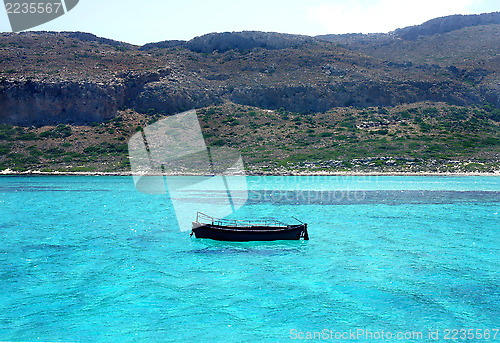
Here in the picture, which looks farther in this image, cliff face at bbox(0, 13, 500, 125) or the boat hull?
cliff face at bbox(0, 13, 500, 125)

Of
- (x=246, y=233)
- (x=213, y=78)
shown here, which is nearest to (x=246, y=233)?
(x=246, y=233)

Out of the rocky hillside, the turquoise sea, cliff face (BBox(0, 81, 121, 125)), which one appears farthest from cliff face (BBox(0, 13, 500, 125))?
the turquoise sea

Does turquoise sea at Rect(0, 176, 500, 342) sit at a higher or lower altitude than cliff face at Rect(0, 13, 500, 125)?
lower

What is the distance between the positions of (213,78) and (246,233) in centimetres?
9667

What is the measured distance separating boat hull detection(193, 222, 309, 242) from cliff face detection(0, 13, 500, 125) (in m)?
82.6

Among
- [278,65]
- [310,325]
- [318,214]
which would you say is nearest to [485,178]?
[318,214]

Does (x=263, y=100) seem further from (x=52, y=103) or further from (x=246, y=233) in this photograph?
(x=246, y=233)

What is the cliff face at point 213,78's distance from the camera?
101 m

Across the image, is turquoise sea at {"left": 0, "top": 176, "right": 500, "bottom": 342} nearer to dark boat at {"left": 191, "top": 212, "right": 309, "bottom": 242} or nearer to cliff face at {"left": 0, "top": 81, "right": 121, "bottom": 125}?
dark boat at {"left": 191, "top": 212, "right": 309, "bottom": 242}

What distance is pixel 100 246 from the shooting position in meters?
28.3

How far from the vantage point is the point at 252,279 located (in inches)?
850

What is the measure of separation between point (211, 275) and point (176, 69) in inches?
4145

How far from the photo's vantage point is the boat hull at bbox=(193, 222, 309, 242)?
96.3 ft

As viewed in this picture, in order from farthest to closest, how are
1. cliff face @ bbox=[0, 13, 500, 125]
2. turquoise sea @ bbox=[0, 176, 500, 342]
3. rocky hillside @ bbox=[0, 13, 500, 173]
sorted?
cliff face @ bbox=[0, 13, 500, 125]
rocky hillside @ bbox=[0, 13, 500, 173]
turquoise sea @ bbox=[0, 176, 500, 342]
